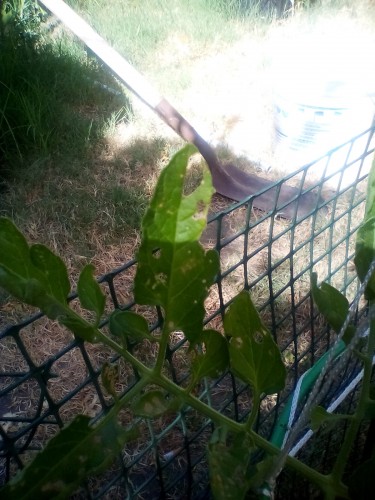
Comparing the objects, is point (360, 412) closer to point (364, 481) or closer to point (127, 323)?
point (364, 481)

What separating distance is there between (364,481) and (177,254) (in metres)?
0.35

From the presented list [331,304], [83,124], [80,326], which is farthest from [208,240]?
[80,326]

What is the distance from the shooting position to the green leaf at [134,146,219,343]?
1.43 ft

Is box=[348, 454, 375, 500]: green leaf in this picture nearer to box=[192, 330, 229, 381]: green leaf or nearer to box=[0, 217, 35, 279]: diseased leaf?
box=[192, 330, 229, 381]: green leaf

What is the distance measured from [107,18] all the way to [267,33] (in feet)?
3.82

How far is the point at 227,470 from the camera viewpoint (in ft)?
1.65

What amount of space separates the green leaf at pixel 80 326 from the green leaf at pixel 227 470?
168mm

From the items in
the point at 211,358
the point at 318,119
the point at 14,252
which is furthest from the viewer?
the point at 318,119

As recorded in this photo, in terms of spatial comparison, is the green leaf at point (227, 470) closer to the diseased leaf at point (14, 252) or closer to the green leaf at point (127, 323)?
the green leaf at point (127, 323)

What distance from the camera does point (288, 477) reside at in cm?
91

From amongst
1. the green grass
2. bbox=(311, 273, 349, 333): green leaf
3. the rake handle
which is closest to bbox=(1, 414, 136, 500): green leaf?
bbox=(311, 273, 349, 333): green leaf

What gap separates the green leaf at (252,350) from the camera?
53 centimetres

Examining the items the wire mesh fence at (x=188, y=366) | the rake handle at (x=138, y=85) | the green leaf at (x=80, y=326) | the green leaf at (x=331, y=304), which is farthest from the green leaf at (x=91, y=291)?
the rake handle at (x=138, y=85)

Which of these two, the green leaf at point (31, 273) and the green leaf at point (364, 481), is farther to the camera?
the green leaf at point (364, 481)
